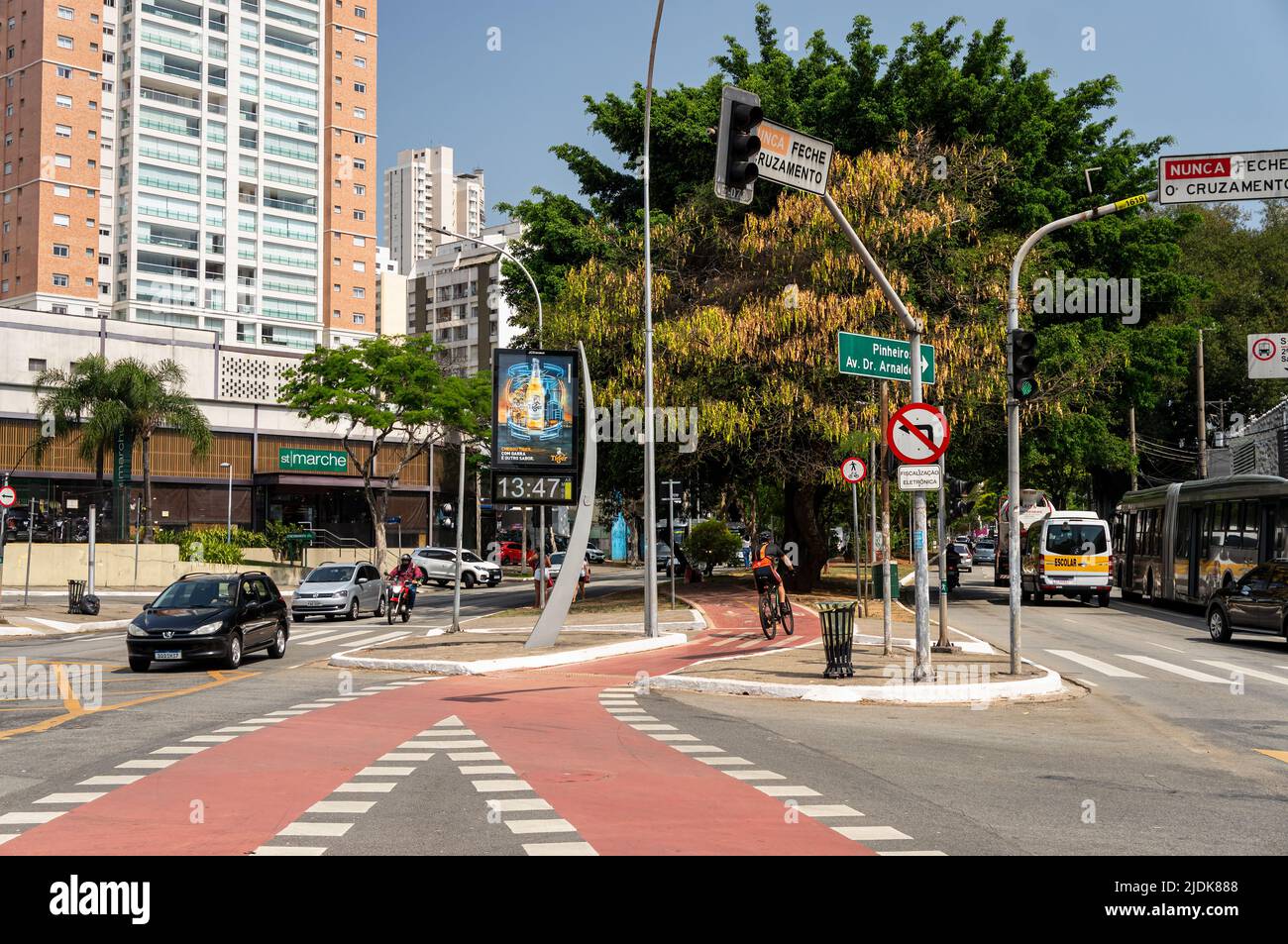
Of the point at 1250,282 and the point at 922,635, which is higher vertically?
the point at 1250,282

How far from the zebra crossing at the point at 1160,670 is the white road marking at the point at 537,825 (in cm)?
1333

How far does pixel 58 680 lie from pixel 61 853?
13123 mm

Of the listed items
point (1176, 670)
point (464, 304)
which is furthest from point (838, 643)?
point (464, 304)

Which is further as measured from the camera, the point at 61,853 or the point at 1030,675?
the point at 1030,675

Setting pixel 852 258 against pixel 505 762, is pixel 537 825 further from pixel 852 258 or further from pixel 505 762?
pixel 852 258

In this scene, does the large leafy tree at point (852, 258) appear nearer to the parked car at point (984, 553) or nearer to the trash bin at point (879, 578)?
the trash bin at point (879, 578)

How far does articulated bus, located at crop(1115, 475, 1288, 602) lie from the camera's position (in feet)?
100

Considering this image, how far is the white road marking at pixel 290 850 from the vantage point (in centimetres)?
705

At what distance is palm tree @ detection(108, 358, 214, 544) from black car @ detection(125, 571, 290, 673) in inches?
1261

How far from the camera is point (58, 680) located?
18.8 metres

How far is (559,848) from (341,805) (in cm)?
215

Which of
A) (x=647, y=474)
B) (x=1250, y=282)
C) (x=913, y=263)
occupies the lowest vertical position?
(x=647, y=474)
